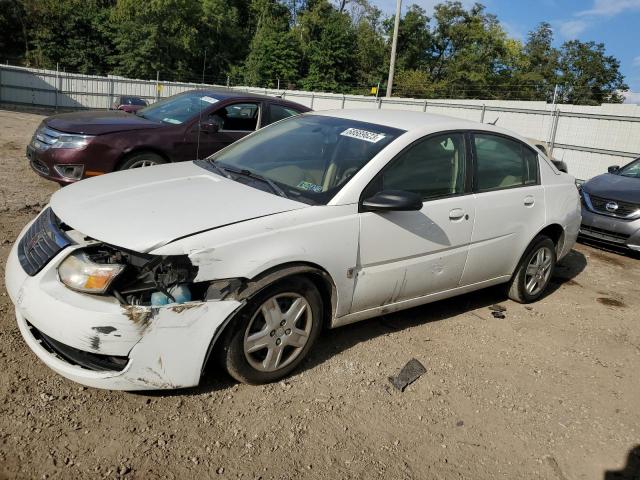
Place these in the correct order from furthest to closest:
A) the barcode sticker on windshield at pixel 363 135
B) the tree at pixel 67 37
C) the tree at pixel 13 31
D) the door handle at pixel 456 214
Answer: the tree at pixel 67 37
the tree at pixel 13 31
the door handle at pixel 456 214
the barcode sticker on windshield at pixel 363 135

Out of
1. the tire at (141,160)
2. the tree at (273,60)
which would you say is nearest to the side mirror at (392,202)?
the tire at (141,160)

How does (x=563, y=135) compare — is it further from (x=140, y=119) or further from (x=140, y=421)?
(x=140, y=421)

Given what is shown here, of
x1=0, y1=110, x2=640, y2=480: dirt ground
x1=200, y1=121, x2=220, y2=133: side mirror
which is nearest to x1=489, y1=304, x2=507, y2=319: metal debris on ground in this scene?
x1=0, y1=110, x2=640, y2=480: dirt ground

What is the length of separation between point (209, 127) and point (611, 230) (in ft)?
18.6

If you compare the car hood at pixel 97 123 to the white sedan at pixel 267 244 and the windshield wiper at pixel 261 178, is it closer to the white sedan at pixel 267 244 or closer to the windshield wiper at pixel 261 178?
the white sedan at pixel 267 244

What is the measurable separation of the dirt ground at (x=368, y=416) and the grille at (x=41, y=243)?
0.62 m

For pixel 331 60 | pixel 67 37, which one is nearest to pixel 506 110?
pixel 331 60

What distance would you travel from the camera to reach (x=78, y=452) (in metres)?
2.57

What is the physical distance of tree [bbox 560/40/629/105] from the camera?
166 feet

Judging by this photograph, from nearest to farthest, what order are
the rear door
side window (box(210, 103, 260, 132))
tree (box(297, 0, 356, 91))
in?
the rear door → side window (box(210, 103, 260, 132)) → tree (box(297, 0, 356, 91))

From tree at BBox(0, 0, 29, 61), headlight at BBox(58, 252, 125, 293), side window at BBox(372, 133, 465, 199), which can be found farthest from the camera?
tree at BBox(0, 0, 29, 61)

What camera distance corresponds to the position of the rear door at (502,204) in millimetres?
4285

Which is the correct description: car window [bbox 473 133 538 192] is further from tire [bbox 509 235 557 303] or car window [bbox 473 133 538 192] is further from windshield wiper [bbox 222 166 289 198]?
windshield wiper [bbox 222 166 289 198]

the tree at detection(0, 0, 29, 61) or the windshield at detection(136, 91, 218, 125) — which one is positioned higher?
the tree at detection(0, 0, 29, 61)
